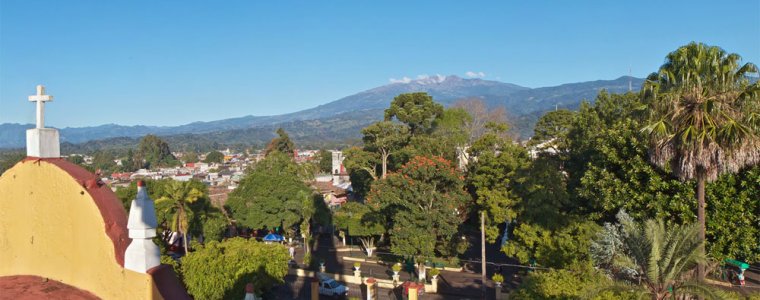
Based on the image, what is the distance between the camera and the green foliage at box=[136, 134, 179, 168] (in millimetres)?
124562

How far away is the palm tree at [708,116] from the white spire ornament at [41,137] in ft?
36.2

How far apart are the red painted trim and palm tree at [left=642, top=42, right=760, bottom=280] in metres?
10.5

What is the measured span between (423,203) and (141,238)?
57.4 ft

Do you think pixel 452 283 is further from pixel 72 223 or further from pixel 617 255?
pixel 72 223

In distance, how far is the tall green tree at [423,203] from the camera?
68.9 ft

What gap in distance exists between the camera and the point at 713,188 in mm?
13461

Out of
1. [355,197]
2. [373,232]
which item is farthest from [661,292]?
[355,197]

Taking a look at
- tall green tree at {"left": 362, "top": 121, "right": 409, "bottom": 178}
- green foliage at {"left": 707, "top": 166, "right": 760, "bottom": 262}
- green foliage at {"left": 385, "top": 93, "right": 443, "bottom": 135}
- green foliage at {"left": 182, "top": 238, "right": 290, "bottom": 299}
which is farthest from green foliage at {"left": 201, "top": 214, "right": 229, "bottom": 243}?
green foliage at {"left": 707, "top": 166, "right": 760, "bottom": 262}

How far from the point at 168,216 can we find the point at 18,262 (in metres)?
19.5

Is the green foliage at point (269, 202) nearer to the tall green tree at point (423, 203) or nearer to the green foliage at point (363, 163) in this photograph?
the green foliage at point (363, 163)

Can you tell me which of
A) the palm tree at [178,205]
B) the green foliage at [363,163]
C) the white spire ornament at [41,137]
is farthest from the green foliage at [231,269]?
the green foliage at [363,163]

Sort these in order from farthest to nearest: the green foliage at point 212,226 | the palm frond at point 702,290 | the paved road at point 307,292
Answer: the green foliage at point 212,226
the paved road at point 307,292
the palm frond at point 702,290

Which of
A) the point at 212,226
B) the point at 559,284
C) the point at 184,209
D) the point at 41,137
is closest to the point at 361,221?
the point at 212,226

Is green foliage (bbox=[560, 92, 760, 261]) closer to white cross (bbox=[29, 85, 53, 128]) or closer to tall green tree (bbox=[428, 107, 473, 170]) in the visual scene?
white cross (bbox=[29, 85, 53, 128])
